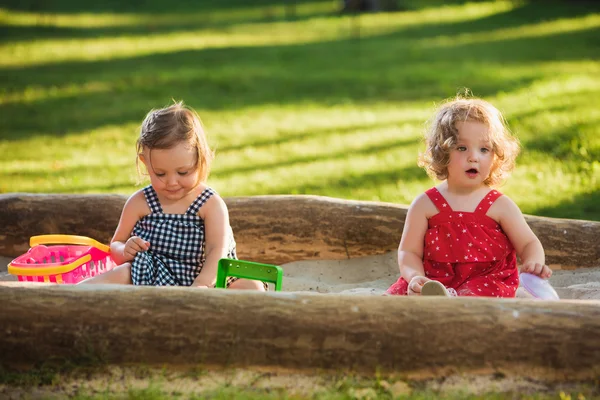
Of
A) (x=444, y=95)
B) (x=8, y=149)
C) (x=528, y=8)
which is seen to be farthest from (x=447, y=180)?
(x=528, y=8)

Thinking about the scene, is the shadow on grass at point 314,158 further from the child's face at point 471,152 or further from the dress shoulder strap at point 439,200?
the child's face at point 471,152

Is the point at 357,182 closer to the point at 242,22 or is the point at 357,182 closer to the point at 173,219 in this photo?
the point at 173,219

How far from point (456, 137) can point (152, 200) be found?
136 centimetres

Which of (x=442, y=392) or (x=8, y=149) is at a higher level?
(x=8, y=149)

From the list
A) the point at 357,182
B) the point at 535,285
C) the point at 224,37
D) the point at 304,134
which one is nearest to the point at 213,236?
the point at 535,285

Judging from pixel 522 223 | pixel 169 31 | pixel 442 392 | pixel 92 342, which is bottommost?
pixel 442 392

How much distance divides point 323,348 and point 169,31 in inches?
566

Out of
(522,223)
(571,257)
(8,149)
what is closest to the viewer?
(522,223)

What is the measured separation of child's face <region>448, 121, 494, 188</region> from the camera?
144 inches

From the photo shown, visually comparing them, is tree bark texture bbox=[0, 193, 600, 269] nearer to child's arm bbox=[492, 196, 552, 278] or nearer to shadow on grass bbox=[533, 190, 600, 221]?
child's arm bbox=[492, 196, 552, 278]

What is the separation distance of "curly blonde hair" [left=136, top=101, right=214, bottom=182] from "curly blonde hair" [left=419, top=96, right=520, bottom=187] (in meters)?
0.96

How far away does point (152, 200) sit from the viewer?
13.1 ft

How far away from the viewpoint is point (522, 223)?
373 cm

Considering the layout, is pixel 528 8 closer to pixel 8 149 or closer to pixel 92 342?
pixel 8 149
